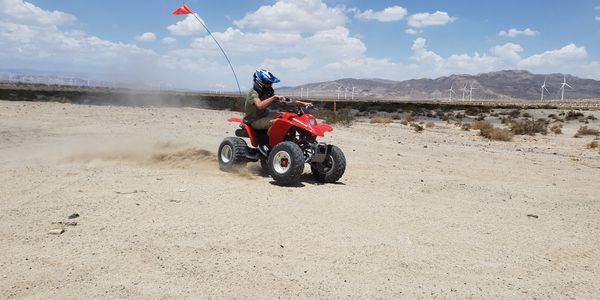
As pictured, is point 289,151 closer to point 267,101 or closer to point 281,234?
point 267,101

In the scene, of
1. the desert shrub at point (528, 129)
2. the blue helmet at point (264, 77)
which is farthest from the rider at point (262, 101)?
the desert shrub at point (528, 129)

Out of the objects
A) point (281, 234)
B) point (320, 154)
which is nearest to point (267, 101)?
point (320, 154)

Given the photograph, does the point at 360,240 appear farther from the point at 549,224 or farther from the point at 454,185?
the point at 454,185

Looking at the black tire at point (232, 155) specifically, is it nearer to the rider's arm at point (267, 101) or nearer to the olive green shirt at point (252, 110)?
the olive green shirt at point (252, 110)

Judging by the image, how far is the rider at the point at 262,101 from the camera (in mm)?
8805

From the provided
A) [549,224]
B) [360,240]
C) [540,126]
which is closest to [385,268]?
[360,240]

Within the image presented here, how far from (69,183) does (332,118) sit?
69.2 feet

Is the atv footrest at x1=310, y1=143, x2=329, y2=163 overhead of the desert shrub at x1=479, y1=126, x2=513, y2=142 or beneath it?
overhead

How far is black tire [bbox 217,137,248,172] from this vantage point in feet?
30.7

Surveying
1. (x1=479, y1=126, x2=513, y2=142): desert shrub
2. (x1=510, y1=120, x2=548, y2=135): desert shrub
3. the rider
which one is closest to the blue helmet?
the rider

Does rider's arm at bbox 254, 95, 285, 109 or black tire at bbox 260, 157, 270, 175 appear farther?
black tire at bbox 260, 157, 270, 175

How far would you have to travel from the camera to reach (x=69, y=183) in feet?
24.4

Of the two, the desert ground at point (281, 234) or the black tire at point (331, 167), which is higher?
the black tire at point (331, 167)

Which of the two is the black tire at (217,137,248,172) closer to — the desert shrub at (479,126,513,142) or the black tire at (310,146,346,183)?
the black tire at (310,146,346,183)
